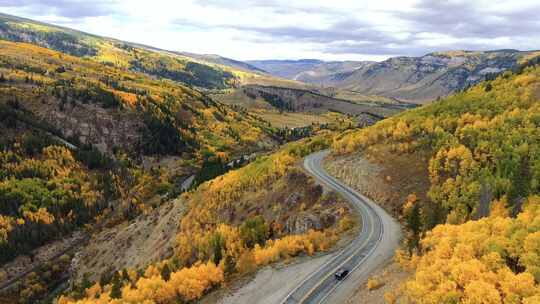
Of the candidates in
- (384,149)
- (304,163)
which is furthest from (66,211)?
(384,149)

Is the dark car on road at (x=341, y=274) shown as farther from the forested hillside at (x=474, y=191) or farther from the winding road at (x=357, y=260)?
the forested hillside at (x=474, y=191)

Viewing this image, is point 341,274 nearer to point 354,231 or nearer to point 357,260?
point 357,260

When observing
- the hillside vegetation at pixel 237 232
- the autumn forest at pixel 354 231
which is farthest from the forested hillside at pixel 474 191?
the hillside vegetation at pixel 237 232

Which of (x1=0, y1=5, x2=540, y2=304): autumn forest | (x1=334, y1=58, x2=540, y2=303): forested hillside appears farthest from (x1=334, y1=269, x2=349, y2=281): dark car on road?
(x1=334, y1=58, x2=540, y2=303): forested hillside

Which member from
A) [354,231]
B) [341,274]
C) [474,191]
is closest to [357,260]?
[341,274]

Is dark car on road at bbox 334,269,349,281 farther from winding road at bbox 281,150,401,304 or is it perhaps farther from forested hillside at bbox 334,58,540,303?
forested hillside at bbox 334,58,540,303

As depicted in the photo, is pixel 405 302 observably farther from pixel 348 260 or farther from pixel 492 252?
pixel 348 260
